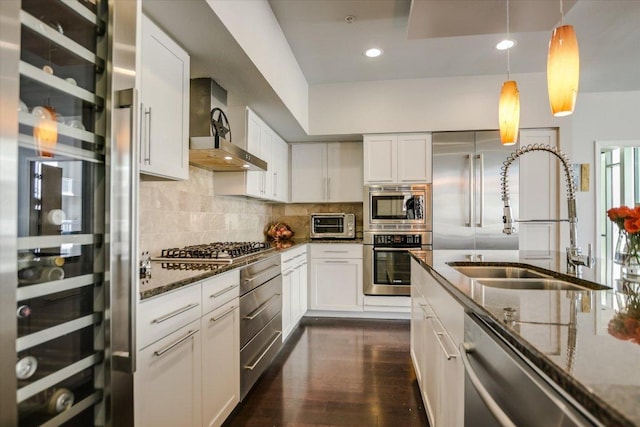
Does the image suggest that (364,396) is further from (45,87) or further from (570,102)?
(45,87)

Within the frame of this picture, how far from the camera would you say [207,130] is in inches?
95.0

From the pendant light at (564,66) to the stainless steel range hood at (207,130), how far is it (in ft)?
5.72

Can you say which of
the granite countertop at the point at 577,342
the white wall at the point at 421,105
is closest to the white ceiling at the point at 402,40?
the white wall at the point at 421,105

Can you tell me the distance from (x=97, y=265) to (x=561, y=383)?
1.13m

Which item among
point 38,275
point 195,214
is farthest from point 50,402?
point 195,214

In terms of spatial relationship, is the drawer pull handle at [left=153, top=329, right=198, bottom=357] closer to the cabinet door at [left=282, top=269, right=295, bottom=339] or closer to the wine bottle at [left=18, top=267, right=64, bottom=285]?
the wine bottle at [left=18, top=267, right=64, bottom=285]

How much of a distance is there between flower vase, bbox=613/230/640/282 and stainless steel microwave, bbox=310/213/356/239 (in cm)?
299

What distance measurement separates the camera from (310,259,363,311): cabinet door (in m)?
4.02

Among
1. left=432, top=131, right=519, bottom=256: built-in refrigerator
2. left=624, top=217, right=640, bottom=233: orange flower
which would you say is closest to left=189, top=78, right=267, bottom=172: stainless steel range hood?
left=624, top=217, right=640, bottom=233: orange flower

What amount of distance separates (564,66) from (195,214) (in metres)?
2.46

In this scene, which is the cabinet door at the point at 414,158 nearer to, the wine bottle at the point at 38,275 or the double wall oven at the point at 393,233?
the double wall oven at the point at 393,233

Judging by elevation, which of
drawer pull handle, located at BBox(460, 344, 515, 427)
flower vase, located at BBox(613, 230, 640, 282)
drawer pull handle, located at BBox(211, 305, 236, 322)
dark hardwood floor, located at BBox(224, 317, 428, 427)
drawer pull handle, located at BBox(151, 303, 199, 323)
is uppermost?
flower vase, located at BBox(613, 230, 640, 282)

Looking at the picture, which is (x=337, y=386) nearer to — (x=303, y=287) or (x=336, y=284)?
(x=303, y=287)

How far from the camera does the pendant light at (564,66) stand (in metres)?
1.32
